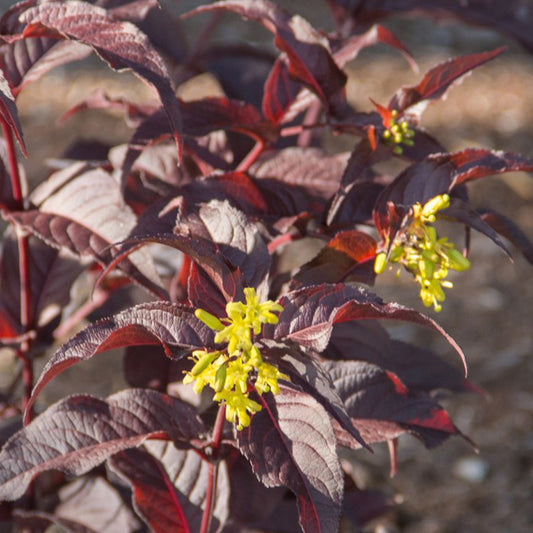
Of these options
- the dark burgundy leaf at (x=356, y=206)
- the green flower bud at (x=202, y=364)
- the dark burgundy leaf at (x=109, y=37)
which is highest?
the dark burgundy leaf at (x=109, y=37)

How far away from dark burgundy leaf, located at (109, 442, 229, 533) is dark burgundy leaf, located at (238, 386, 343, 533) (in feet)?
0.84

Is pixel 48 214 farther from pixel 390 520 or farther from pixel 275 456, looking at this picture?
pixel 390 520

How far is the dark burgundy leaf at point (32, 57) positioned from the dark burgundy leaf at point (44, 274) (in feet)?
1.10

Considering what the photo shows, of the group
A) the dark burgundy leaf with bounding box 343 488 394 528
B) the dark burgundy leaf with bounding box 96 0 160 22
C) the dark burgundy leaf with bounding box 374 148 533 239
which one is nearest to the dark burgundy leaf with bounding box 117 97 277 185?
the dark burgundy leaf with bounding box 96 0 160 22

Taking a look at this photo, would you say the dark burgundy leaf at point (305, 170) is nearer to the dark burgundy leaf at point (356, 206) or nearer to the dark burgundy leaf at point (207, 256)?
the dark burgundy leaf at point (356, 206)

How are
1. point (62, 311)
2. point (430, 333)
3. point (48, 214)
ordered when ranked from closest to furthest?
1. point (48, 214)
2. point (62, 311)
3. point (430, 333)

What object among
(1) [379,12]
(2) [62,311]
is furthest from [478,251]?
(2) [62,311]

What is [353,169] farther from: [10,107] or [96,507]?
[96,507]

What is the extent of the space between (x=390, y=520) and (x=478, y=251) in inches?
50.1

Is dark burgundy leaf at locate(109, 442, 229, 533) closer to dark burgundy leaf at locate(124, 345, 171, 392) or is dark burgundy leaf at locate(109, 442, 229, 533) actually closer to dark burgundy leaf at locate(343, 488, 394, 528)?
dark burgundy leaf at locate(124, 345, 171, 392)

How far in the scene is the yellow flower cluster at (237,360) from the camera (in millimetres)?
768

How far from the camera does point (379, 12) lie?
5.13 feet

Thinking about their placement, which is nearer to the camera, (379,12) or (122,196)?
(122,196)

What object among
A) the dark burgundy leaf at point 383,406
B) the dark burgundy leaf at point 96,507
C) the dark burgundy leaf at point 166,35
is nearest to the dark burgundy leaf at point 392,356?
the dark burgundy leaf at point 383,406
